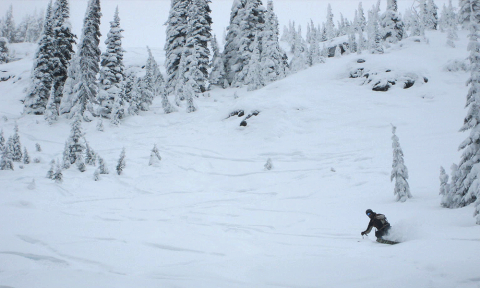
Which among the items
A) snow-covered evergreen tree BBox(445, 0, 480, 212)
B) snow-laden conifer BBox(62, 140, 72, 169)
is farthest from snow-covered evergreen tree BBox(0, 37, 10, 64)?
snow-covered evergreen tree BBox(445, 0, 480, 212)

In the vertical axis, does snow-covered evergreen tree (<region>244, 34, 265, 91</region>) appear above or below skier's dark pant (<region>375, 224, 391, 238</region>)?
above

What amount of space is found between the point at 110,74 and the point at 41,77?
6.70 m

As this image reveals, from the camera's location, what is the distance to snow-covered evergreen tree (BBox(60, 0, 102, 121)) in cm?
2517

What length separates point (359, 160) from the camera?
48.6ft

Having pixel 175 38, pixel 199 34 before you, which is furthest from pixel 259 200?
pixel 175 38

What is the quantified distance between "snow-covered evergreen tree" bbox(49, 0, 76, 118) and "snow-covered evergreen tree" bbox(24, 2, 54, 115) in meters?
0.43

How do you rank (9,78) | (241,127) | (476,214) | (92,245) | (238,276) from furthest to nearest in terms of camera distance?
(9,78) < (241,127) < (476,214) < (92,245) < (238,276)

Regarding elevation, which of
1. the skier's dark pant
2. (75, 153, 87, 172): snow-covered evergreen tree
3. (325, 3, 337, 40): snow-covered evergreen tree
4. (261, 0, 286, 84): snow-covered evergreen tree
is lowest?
(75, 153, 87, 172): snow-covered evergreen tree

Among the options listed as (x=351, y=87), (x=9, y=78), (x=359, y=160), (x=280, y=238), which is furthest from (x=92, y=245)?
(x=9, y=78)

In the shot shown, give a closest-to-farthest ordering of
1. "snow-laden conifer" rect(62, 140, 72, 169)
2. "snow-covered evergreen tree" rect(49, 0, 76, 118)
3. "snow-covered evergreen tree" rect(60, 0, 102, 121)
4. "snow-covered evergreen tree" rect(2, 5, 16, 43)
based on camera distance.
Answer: "snow-laden conifer" rect(62, 140, 72, 169), "snow-covered evergreen tree" rect(60, 0, 102, 121), "snow-covered evergreen tree" rect(49, 0, 76, 118), "snow-covered evergreen tree" rect(2, 5, 16, 43)

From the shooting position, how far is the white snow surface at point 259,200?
4125mm

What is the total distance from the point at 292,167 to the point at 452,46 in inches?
1213

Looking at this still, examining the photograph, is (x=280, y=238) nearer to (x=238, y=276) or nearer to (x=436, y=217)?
(x=238, y=276)

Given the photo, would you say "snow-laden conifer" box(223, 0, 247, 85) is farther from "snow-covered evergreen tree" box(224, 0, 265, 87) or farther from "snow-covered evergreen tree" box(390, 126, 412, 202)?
"snow-covered evergreen tree" box(390, 126, 412, 202)
